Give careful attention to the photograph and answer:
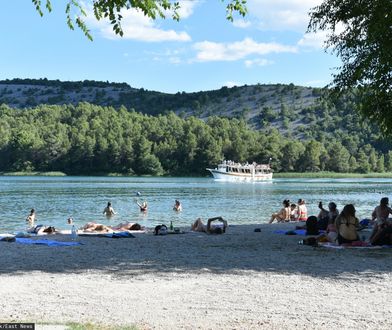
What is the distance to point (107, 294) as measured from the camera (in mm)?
8625

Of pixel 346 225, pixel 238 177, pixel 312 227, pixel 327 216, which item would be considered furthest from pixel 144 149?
pixel 346 225

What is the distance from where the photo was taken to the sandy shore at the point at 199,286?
709 cm

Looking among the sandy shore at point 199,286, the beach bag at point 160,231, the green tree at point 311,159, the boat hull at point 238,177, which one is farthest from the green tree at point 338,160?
the sandy shore at point 199,286

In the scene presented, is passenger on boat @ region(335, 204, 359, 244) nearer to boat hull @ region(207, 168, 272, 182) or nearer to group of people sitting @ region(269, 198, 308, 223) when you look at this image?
group of people sitting @ region(269, 198, 308, 223)

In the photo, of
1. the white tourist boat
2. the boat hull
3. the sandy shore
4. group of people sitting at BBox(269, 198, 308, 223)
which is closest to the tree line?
the white tourist boat

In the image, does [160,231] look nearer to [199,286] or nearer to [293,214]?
[199,286]

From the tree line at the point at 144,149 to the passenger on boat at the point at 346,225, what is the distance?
144261 millimetres

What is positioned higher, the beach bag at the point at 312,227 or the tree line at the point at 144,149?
the tree line at the point at 144,149

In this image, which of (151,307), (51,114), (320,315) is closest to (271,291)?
(320,315)

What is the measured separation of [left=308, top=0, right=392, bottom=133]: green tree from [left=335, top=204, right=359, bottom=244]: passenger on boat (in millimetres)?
4002

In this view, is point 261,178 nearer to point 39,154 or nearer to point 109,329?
point 39,154

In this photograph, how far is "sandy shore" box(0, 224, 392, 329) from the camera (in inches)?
279

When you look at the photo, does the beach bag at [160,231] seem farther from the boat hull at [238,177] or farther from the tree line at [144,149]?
the tree line at [144,149]

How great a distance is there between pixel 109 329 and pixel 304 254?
813cm
